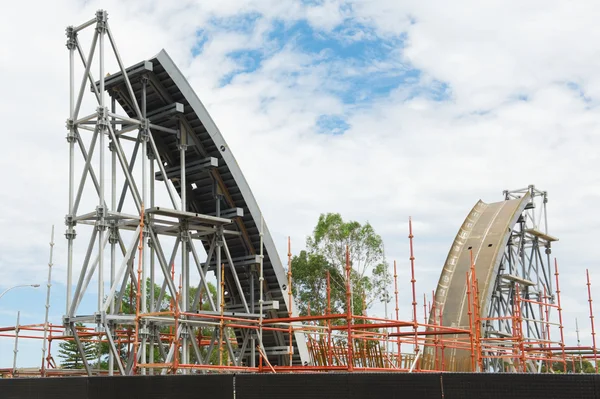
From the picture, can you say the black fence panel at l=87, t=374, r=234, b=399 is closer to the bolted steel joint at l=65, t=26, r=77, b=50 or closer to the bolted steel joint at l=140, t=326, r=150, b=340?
the bolted steel joint at l=140, t=326, r=150, b=340

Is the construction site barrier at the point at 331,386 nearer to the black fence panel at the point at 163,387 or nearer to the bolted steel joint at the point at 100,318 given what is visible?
the black fence panel at the point at 163,387

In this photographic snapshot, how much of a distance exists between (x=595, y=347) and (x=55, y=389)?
27288 mm

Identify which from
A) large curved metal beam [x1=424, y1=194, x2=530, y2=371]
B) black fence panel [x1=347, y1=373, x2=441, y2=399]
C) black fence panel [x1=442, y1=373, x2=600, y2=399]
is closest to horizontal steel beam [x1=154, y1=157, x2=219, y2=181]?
large curved metal beam [x1=424, y1=194, x2=530, y2=371]

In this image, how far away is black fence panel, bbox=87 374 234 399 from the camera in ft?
45.0

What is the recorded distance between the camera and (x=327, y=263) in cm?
5475

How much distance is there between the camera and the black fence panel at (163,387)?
13.7 m

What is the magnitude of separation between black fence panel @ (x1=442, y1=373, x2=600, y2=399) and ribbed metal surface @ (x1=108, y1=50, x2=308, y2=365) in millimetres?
17756

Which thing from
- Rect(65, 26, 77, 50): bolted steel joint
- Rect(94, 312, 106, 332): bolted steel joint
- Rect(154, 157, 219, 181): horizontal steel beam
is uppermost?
Rect(65, 26, 77, 50): bolted steel joint

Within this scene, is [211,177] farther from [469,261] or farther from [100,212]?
[469,261]

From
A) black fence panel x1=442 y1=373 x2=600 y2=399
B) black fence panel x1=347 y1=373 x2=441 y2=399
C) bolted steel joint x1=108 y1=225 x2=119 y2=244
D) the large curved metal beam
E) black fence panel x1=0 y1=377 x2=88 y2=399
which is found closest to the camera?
black fence panel x1=442 y1=373 x2=600 y2=399

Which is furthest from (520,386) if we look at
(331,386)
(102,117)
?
(102,117)

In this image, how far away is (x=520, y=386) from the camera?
409 inches

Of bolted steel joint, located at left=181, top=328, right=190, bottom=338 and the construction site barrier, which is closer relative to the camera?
the construction site barrier

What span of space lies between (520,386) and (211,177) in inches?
744
